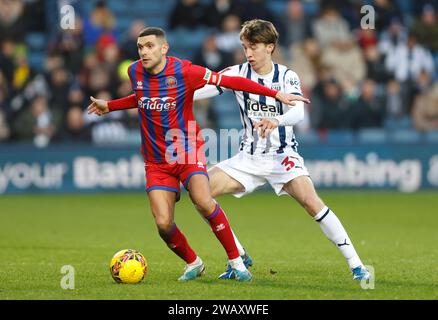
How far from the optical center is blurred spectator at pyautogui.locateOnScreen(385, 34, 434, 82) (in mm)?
20938

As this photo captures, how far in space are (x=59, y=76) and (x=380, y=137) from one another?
6670 millimetres

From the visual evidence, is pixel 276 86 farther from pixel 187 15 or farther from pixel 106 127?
pixel 187 15

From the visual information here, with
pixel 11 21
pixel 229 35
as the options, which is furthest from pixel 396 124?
pixel 11 21

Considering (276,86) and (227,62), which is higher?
(227,62)

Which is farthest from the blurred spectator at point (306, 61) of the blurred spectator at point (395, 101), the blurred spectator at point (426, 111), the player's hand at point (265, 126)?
the player's hand at point (265, 126)

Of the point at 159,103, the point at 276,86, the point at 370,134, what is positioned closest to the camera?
the point at 159,103

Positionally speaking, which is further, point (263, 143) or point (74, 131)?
point (74, 131)

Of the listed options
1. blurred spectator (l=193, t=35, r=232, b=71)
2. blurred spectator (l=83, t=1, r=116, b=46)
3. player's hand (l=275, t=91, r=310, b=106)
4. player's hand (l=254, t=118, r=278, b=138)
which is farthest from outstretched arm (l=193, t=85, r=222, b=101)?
blurred spectator (l=83, t=1, r=116, b=46)

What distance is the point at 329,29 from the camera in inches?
837

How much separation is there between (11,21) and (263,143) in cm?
1313

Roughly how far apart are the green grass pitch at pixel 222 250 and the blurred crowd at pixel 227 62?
1.63 meters

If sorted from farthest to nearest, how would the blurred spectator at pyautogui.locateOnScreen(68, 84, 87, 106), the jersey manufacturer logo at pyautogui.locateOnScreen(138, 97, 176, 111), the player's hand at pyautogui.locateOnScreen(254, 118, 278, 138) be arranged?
the blurred spectator at pyautogui.locateOnScreen(68, 84, 87, 106)
the jersey manufacturer logo at pyautogui.locateOnScreen(138, 97, 176, 111)
the player's hand at pyautogui.locateOnScreen(254, 118, 278, 138)

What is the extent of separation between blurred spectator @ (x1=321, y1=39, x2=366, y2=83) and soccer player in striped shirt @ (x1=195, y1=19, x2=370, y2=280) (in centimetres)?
1190

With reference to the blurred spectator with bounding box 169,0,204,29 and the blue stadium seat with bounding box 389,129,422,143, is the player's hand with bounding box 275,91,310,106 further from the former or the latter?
the blurred spectator with bounding box 169,0,204,29
